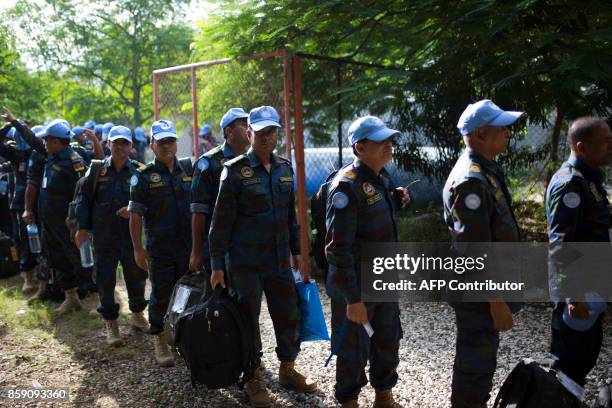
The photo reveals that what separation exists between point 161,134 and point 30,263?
4.07m

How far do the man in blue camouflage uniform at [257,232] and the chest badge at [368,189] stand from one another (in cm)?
85

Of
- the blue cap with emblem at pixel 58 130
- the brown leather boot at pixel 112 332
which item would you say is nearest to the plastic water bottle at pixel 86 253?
the brown leather boot at pixel 112 332

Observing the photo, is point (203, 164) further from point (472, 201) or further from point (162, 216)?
point (472, 201)

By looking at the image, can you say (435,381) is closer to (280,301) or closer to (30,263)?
(280,301)

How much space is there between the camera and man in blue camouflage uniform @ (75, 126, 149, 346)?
5312 millimetres

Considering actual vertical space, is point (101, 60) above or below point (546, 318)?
above

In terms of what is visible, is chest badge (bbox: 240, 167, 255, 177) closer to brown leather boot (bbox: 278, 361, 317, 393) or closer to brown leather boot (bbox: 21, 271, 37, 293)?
brown leather boot (bbox: 278, 361, 317, 393)

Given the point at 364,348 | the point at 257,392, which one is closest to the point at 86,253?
the point at 257,392

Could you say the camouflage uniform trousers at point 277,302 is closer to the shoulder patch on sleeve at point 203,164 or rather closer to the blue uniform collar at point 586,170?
the shoulder patch on sleeve at point 203,164

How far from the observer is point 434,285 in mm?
4344

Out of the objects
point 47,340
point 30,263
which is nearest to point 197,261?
point 47,340

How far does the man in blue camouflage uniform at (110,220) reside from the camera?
5.31 metres

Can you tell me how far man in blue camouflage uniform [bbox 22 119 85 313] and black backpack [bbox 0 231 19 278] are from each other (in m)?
2.05

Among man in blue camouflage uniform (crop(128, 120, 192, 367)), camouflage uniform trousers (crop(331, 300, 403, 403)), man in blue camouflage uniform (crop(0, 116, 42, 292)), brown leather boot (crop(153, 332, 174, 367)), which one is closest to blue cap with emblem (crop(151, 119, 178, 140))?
man in blue camouflage uniform (crop(128, 120, 192, 367))
